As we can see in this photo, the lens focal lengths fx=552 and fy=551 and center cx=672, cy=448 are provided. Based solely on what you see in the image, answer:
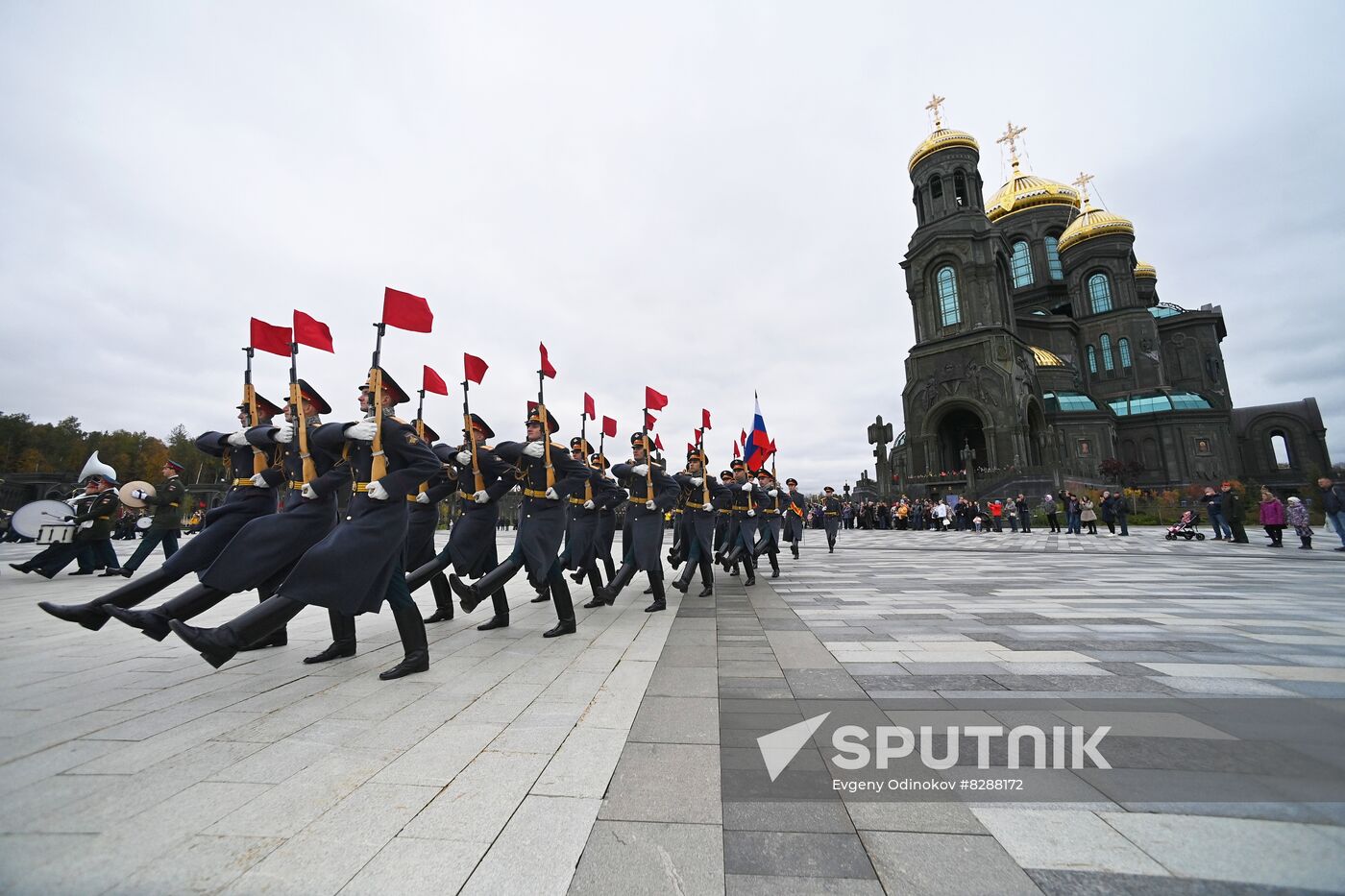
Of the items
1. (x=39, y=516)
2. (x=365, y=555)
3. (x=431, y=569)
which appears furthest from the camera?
(x=39, y=516)

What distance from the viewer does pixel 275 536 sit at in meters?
4.38

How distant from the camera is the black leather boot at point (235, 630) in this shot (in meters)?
3.50

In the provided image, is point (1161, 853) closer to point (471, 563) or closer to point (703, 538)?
point (471, 563)

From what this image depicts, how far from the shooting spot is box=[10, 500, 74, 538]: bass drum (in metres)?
10.0

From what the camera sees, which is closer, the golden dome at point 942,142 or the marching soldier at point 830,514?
the marching soldier at point 830,514

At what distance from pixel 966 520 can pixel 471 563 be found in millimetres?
33060

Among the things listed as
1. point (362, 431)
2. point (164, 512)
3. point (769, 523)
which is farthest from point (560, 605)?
point (164, 512)

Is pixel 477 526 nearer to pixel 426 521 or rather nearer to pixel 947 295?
pixel 426 521

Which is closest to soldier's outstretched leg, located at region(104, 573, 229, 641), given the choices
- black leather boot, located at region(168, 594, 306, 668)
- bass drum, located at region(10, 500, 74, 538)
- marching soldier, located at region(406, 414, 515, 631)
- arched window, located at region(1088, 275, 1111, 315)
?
black leather boot, located at region(168, 594, 306, 668)

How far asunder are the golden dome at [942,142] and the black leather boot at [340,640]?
57520 millimetres

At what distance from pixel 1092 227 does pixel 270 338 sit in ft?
240

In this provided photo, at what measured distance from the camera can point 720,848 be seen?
1.94 meters

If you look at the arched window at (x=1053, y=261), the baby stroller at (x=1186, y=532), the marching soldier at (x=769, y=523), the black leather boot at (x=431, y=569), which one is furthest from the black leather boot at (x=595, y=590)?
the arched window at (x=1053, y=261)

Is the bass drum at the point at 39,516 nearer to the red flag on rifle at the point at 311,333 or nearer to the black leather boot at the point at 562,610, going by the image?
the red flag on rifle at the point at 311,333
